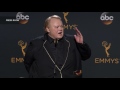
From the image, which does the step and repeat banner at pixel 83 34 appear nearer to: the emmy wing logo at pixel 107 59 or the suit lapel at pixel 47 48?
the emmy wing logo at pixel 107 59

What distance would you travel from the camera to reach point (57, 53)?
7.89ft

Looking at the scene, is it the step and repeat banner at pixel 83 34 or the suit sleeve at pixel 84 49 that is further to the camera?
the step and repeat banner at pixel 83 34

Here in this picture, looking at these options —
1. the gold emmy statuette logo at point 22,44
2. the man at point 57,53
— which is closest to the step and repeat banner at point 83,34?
the gold emmy statuette logo at point 22,44

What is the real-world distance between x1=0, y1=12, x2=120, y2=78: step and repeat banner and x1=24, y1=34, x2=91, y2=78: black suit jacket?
1279mm

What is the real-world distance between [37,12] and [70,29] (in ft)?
1.49

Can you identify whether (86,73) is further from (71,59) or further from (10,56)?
(71,59)

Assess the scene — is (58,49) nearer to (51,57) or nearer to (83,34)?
(51,57)

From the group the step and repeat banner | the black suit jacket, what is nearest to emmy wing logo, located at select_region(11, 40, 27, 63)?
the step and repeat banner

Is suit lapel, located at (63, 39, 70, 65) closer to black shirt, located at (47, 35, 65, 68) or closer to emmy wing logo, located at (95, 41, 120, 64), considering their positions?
black shirt, located at (47, 35, 65, 68)

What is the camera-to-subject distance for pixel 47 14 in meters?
3.77

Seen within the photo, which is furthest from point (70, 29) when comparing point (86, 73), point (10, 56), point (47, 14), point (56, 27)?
point (56, 27)

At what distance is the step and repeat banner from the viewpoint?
376 centimetres

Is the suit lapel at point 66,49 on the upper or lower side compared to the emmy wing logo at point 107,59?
upper

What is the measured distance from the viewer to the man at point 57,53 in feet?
7.79
